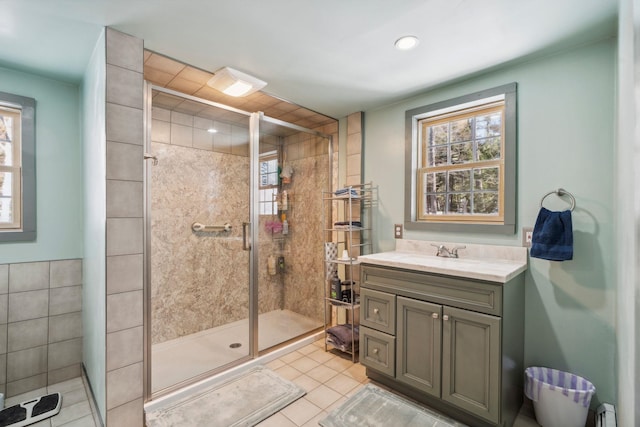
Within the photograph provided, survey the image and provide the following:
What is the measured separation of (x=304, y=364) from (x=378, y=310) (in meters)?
0.90

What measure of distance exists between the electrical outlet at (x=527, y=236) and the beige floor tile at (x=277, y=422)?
1.94m

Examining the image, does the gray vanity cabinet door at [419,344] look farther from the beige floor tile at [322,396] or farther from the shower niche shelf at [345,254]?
the shower niche shelf at [345,254]

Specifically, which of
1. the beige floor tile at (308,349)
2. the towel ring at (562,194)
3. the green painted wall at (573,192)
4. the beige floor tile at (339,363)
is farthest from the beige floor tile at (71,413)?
the towel ring at (562,194)

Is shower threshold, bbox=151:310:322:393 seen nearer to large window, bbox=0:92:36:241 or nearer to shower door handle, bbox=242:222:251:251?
shower door handle, bbox=242:222:251:251

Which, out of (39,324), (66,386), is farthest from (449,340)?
(39,324)

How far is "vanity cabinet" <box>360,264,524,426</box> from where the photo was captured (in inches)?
67.6

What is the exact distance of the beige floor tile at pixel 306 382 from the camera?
2.26 m

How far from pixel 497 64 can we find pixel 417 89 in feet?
1.97

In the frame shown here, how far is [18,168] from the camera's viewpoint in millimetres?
2213

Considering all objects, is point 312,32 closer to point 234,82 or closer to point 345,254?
point 234,82

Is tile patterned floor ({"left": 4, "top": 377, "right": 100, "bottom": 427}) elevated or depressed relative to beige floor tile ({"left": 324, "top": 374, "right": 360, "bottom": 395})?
depressed

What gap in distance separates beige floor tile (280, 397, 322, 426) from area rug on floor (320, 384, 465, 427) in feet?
0.34

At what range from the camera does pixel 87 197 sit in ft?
7.25

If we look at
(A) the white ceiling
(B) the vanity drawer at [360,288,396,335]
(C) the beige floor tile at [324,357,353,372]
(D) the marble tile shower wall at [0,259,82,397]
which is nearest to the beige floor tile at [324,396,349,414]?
(C) the beige floor tile at [324,357,353,372]
